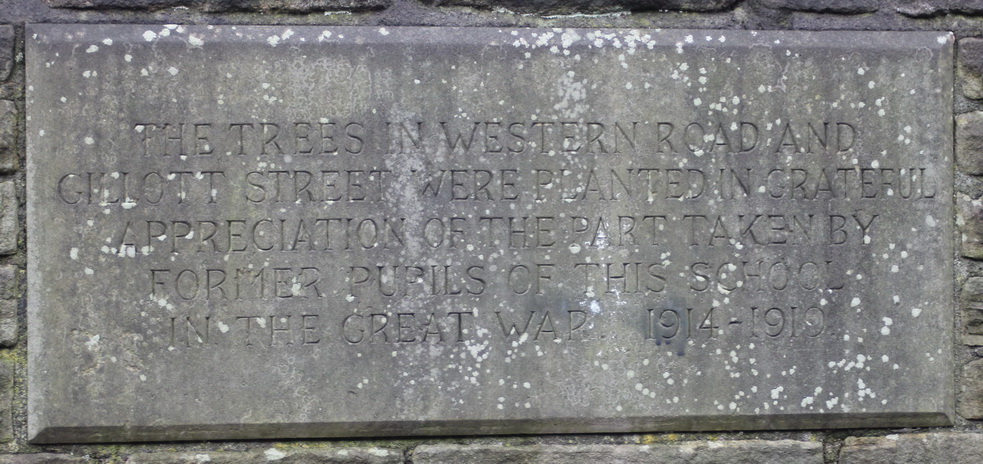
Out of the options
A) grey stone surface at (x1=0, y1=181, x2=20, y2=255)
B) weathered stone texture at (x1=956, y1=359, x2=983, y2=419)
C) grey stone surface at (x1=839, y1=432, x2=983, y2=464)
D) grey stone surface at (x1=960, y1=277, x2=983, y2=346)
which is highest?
grey stone surface at (x1=0, y1=181, x2=20, y2=255)

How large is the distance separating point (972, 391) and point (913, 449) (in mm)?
262

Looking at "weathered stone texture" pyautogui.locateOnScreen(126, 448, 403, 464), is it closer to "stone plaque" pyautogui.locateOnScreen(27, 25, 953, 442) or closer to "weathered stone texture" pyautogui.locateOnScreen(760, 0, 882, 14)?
"stone plaque" pyautogui.locateOnScreen(27, 25, 953, 442)

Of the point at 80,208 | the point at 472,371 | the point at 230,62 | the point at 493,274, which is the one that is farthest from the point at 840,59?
the point at 80,208

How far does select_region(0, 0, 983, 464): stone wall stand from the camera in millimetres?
2461

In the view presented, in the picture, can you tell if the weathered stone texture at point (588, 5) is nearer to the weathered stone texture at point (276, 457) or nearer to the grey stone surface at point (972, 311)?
the grey stone surface at point (972, 311)

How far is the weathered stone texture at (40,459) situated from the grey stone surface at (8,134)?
849mm

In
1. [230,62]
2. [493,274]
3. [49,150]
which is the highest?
[230,62]

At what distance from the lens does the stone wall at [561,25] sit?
246cm

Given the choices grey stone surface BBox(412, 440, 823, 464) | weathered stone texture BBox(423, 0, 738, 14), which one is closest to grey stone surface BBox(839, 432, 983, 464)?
grey stone surface BBox(412, 440, 823, 464)

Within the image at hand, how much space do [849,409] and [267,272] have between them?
6.00 feet

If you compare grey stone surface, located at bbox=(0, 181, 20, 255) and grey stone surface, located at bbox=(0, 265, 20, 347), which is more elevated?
grey stone surface, located at bbox=(0, 181, 20, 255)

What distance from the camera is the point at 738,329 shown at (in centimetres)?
255

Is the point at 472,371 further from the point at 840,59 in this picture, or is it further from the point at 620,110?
the point at 840,59

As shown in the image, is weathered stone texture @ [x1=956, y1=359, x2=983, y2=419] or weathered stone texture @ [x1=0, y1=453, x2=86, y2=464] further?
weathered stone texture @ [x1=956, y1=359, x2=983, y2=419]
